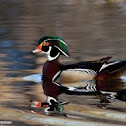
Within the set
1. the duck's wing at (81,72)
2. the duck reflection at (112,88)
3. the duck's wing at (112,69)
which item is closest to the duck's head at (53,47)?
the duck's wing at (81,72)

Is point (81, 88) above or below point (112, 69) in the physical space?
below

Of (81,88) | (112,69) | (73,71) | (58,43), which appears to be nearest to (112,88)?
(81,88)

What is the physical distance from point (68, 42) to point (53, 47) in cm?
504

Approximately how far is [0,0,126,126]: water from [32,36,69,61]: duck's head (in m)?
0.53

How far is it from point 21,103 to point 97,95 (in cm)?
121

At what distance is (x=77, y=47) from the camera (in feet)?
48.1

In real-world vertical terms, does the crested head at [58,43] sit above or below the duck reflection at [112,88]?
above

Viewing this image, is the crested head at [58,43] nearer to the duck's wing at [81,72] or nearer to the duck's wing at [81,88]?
the duck's wing at [81,72]

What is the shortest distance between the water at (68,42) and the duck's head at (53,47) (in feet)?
1.75

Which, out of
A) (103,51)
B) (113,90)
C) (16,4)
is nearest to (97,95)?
(113,90)

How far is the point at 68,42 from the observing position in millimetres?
15828

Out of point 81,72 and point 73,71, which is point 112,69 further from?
point 73,71

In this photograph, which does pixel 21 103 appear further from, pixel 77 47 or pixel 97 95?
pixel 77 47

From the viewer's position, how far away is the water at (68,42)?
8148 mm
